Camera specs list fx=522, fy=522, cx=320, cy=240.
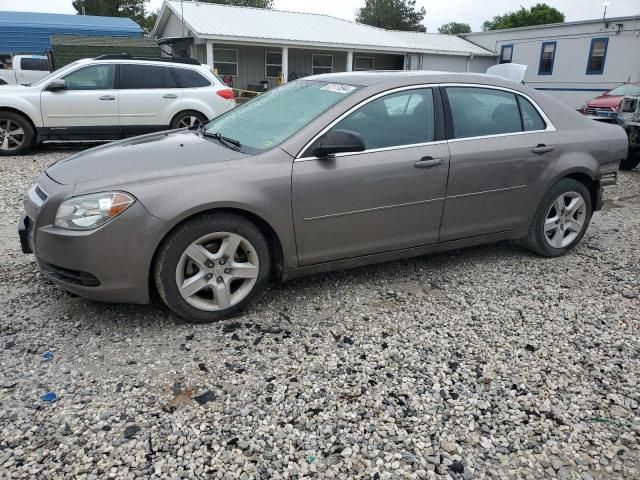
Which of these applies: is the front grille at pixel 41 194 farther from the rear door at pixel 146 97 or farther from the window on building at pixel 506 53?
the window on building at pixel 506 53

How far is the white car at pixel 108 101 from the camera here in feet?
29.2

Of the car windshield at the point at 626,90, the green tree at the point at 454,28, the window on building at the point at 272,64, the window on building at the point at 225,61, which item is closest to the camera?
the car windshield at the point at 626,90

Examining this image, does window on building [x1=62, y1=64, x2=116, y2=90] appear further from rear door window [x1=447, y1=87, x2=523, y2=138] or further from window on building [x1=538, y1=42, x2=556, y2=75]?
window on building [x1=538, y1=42, x2=556, y2=75]

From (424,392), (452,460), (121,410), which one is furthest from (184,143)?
(452,460)

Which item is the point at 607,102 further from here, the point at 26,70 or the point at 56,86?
the point at 26,70

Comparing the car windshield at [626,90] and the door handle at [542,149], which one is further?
the car windshield at [626,90]

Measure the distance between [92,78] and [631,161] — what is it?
9.64m

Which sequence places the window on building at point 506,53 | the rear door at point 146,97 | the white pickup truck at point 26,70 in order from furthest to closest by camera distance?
the window on building at point 506,53, the white pickup truck at point 26,70, the rear door at point 146,97

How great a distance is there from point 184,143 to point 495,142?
2419mm

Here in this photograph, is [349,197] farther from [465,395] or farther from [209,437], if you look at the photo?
[209,437]

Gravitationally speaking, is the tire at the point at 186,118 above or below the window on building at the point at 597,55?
below

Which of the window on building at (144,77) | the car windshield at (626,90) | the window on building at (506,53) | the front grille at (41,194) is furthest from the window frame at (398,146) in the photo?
the window on building at (506,53)

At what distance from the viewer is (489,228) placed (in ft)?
14.2

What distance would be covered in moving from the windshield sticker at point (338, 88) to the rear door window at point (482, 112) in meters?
0.80
